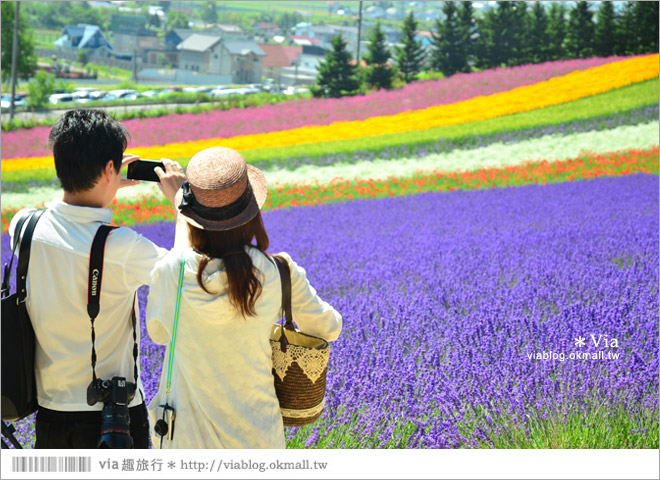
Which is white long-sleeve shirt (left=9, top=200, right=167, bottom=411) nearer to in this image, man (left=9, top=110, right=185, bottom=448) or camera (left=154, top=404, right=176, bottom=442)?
man (left=9, top=110, right=185, bottom=448)

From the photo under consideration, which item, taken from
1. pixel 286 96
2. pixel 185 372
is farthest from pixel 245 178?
pixel 286 96

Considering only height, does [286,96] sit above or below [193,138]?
above

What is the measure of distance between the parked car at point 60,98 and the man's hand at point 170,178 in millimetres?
5398

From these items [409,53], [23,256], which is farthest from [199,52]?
[23,256]

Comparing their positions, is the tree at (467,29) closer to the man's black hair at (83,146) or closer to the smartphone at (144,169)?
the smartphone at (144,169)

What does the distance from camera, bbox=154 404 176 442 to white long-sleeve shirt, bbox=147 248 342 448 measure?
0.01 meters

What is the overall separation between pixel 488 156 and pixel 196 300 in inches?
321

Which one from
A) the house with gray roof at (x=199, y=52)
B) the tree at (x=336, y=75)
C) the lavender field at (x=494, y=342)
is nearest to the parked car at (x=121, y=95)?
the house with gray roof at (x=199, y=52)

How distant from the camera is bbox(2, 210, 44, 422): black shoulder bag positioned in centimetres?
190

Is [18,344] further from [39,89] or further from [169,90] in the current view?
[169,90]

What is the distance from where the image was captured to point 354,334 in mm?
3221

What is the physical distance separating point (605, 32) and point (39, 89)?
6145 millimetres

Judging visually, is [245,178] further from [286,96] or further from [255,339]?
[286,96]

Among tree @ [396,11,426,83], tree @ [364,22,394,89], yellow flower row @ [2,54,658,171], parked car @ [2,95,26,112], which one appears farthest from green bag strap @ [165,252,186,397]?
tree @ [364,22,394,89]
